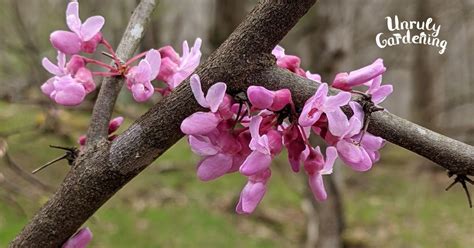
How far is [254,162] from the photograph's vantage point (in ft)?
2.35

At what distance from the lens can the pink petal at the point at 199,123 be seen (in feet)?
2.24

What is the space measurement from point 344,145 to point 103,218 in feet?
15.8

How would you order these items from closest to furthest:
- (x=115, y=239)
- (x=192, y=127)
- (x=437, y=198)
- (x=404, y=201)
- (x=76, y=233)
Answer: (x=192, y=127) → (x=76, y=233) → (x=115, y=239) → (x=404, y=201) → (x=437, y=198)

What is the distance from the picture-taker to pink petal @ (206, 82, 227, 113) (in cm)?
67

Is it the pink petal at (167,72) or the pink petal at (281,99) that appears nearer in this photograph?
the pink petal at (281,99)

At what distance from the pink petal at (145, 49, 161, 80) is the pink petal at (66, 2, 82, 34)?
0.44 ft

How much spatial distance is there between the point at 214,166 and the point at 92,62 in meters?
0.26

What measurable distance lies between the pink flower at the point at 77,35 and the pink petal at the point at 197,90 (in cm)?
25

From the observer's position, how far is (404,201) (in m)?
7.07

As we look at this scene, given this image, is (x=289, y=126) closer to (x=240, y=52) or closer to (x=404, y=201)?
(x=240, y=52)

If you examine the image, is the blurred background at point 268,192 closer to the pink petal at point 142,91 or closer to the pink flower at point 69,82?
the pink flower at point 69,82

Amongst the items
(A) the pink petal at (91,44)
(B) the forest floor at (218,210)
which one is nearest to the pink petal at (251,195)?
(A) the pink petal at (91,44)

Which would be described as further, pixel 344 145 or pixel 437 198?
pixel 437 198

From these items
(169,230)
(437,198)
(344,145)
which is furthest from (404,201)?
(344,145)
